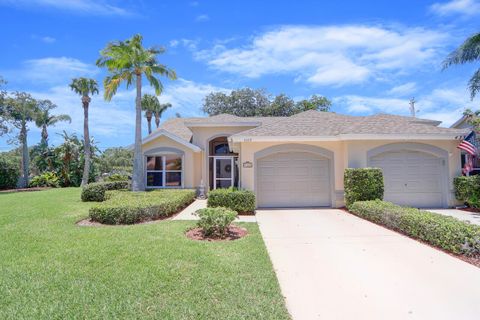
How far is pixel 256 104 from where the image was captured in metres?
38.2

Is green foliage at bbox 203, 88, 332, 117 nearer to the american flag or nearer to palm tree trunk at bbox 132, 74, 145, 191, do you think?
palm tree trunk at bbox 132, 74, 145, 191

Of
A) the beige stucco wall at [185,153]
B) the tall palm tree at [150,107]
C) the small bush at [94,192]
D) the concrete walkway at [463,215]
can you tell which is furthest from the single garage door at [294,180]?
the tall palm tree at [150,107]

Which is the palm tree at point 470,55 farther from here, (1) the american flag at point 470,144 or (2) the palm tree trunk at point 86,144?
(2) the palm tree trunk at point 86,144

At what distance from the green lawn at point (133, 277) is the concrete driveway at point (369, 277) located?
497 mm

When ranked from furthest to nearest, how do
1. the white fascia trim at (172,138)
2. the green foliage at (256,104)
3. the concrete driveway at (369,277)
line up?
1. the green foliage at (256,104)
2. the white fascia trim at (172,138)
3. the concrete driveway at (369,277)

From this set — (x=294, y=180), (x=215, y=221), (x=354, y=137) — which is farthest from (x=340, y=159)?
(x=215, y=221)

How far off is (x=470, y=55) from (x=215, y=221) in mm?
16377

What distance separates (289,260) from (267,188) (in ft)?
25.6

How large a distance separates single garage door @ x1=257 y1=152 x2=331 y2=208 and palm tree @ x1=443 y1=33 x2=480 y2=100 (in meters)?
9.26

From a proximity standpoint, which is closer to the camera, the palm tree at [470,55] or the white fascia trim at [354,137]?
the white fascia trim at [354,137]

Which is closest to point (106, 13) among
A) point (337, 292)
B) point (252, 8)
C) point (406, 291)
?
point (252, 8)

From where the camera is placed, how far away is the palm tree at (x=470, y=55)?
15.1 m

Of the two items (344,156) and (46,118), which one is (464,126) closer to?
(344,156)

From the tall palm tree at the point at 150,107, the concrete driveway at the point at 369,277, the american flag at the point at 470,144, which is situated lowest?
the concrete driveway at the point at 369,277
